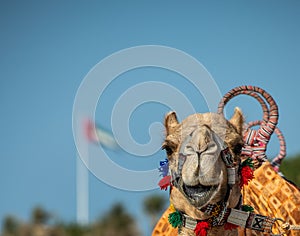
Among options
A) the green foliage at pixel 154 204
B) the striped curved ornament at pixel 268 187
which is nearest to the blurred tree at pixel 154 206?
the green foliage at pixel 154 204

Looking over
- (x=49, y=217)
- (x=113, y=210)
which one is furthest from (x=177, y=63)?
(x=49, y=217)

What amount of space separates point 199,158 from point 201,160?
0.02m

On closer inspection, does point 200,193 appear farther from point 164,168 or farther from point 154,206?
point 154,206

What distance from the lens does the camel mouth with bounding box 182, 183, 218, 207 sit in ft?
24.2

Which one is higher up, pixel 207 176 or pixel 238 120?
pixel 238 120

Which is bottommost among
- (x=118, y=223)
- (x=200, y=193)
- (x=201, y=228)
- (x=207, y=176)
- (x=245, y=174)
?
(x=201, y=228)

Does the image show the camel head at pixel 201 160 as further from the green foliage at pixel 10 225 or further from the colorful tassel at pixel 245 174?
A: the green foliage at pixel 10 225

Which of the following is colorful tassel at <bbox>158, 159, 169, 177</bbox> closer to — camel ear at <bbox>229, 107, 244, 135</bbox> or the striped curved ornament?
camel ear at <bbox>229, 107, 244, 135</bbox>

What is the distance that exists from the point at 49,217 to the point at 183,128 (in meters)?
55.1

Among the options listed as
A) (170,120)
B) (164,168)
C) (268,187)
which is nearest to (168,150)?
(164,168)

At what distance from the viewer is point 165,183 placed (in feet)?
25.7

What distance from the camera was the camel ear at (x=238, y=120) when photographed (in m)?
8.16

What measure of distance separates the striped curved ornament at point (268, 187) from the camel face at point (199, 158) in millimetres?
1448

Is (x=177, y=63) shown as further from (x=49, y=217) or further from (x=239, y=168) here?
(x=49, y=217)
